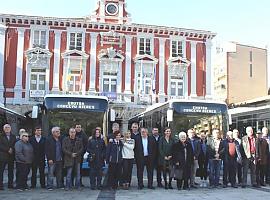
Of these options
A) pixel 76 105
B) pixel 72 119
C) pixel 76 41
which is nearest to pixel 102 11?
pixel 76 41

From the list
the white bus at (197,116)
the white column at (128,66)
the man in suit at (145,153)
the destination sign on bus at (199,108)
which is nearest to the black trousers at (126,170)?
the man in suit at (145,153)

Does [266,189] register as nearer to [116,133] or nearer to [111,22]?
[116,133]

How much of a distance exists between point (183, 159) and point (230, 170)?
1.72m

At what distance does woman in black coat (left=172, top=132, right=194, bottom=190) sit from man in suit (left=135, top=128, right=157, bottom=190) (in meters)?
0.66

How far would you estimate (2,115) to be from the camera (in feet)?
62.2

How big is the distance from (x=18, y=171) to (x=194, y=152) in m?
5.17

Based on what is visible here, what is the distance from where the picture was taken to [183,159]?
12180 mm

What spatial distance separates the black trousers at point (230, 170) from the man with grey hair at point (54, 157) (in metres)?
4.90

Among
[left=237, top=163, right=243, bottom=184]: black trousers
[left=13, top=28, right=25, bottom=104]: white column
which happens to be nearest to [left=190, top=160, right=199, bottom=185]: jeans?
[left=237, top=163, right=243, bottom=184]: black trousers

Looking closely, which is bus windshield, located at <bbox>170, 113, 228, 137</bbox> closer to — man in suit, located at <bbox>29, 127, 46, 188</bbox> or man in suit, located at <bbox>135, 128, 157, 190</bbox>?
man in suit, located at <bbox>135, 128, 157, 190</bbox>

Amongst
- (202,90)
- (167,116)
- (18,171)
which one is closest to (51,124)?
(18,171)

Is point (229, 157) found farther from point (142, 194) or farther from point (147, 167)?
point (142, 194)

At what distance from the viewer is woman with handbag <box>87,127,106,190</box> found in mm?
12148

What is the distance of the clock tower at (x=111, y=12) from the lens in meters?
37.2
